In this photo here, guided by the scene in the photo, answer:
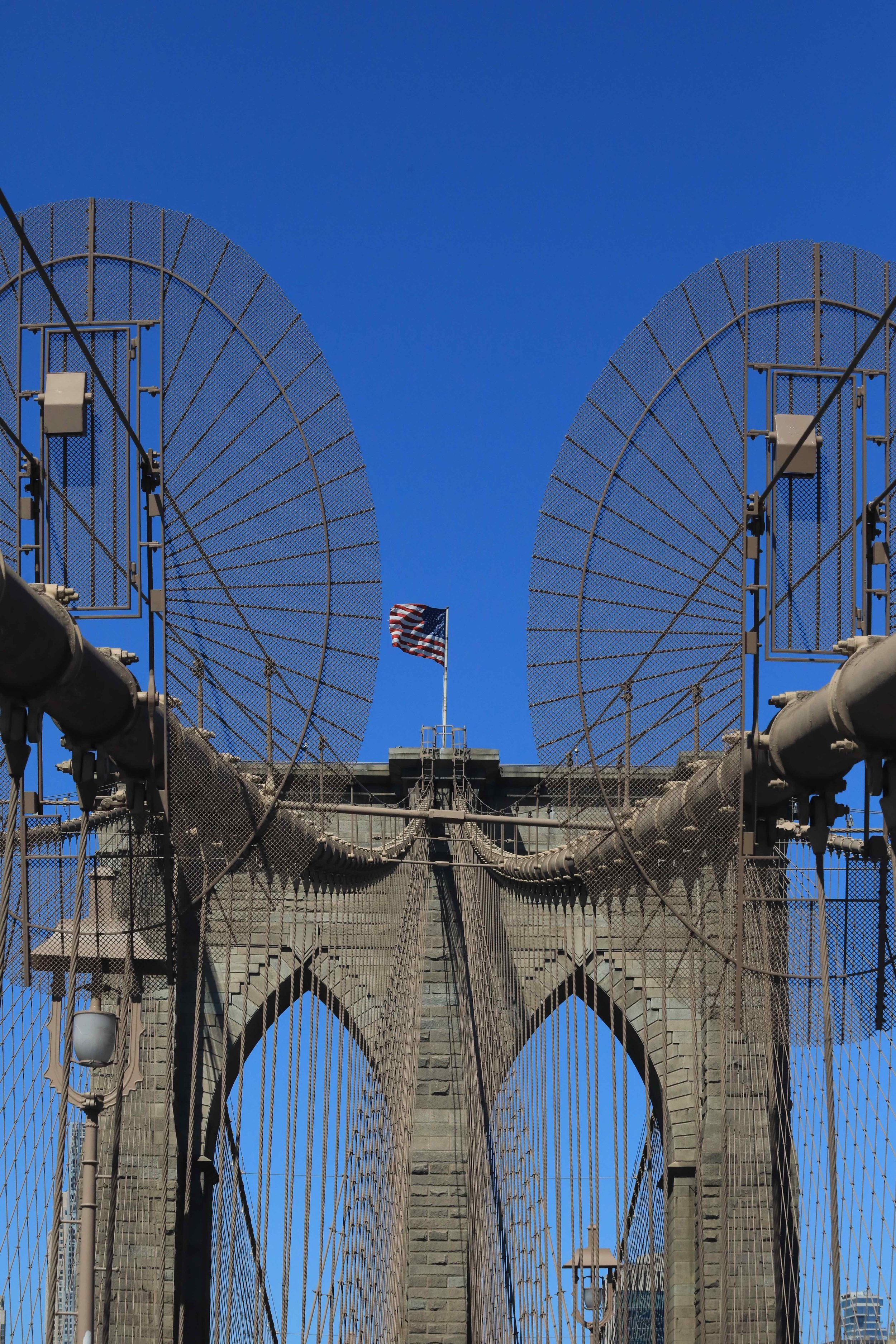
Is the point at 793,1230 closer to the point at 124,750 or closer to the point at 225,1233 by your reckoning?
the point at 225,1233

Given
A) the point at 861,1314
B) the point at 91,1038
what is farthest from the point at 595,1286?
the point at 91,1038

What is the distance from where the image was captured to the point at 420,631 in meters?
23.8

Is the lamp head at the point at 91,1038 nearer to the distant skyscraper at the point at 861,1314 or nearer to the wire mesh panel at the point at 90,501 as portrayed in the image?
the wire mesh panel at the point at 90,501

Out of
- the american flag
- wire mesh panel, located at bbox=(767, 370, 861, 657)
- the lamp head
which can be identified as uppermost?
the american flag

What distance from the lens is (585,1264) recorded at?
19234 mm

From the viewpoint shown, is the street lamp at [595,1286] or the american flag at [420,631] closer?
the street lamp at [595,1286]

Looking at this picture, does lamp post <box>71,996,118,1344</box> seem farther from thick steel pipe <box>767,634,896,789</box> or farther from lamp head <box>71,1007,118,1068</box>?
thick steel pipe <box>767,634,896,789</box>

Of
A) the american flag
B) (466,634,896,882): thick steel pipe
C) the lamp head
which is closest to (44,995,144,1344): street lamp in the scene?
the lamp head

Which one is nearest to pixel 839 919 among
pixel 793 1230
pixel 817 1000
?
pixel 817 1000

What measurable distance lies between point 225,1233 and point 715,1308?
489 centimetres

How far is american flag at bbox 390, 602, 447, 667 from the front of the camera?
23.5 meters

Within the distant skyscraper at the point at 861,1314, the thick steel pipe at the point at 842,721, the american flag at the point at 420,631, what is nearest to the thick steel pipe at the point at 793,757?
the thick steel pipe at the point at 842,721

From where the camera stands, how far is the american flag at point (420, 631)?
23.5 metres

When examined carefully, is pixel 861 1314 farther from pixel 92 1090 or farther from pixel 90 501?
pixel 90 501
